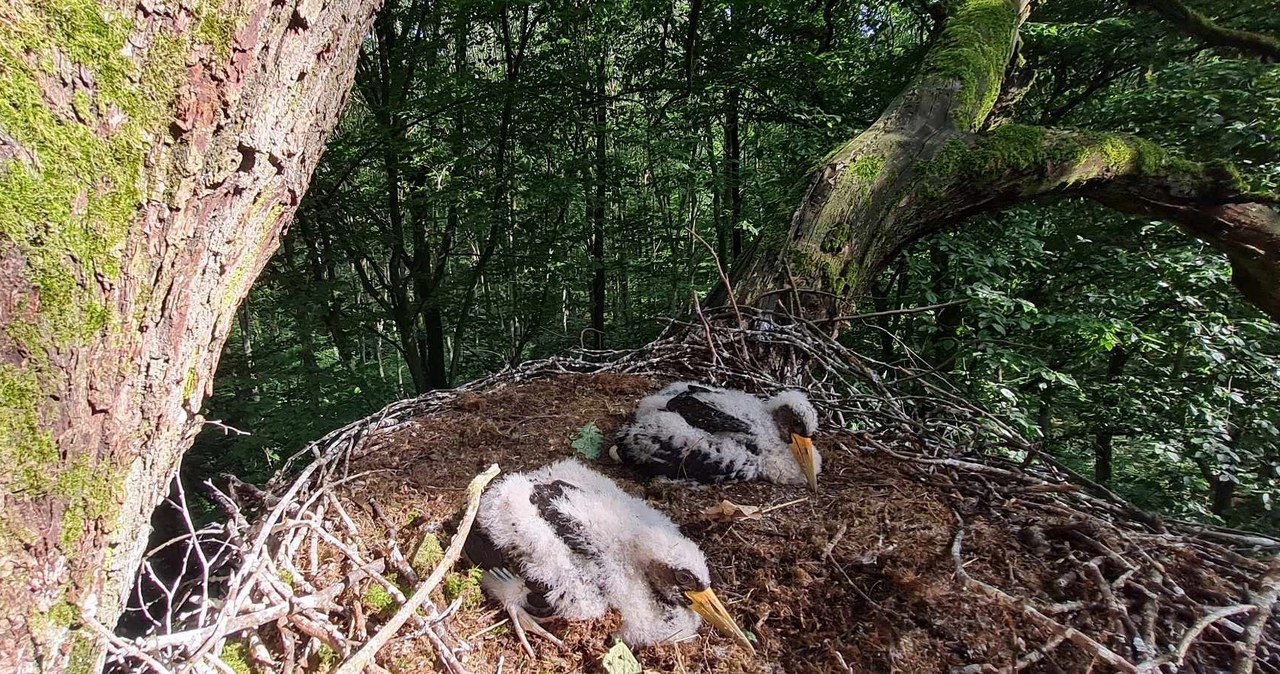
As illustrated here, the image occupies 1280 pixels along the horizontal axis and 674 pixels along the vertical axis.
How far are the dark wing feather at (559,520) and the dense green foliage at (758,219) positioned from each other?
191cm

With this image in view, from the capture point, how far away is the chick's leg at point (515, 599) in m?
1.44

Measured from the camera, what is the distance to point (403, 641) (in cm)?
128

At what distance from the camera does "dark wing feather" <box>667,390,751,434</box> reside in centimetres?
218

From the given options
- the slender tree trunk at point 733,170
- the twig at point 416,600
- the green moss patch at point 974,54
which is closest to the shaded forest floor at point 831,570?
A: the twig at point 416,600

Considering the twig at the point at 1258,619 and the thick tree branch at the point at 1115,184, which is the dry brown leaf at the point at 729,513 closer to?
the twig at the point at 1258,619

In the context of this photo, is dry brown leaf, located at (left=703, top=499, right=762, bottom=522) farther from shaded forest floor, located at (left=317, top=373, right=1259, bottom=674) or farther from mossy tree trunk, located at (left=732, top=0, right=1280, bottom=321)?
mossy tree trunk, located at (left=732, top=0, right=1280, bottom=321)

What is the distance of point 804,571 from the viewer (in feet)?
5.22

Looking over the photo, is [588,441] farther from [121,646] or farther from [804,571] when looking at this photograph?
[121,646]

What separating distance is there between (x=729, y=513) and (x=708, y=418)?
43cm

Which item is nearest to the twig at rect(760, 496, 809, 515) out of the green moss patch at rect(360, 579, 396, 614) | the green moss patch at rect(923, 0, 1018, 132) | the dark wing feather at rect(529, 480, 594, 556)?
the dark wing feather at rect(529, 480, 594, 556)

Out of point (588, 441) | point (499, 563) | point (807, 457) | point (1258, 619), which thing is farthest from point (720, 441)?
point (1258, 619)

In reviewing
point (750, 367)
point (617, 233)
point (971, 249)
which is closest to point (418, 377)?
point (617, 233)

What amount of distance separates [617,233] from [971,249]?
13.9 feet

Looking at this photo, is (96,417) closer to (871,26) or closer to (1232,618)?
(1232,618)
